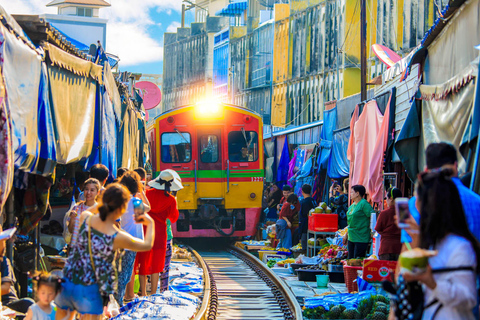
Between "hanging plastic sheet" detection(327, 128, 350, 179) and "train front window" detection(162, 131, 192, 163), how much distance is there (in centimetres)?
342

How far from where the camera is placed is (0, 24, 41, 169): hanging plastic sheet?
5156 mm

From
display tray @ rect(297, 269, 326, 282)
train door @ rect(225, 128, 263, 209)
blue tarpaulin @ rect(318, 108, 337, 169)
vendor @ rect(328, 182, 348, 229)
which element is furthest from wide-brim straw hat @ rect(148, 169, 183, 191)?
blue tarpaulin @ rect(318, 108, 337, 169)

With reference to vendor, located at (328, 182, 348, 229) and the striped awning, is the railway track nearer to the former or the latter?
vendor, located at (328, 182, 348, 229)

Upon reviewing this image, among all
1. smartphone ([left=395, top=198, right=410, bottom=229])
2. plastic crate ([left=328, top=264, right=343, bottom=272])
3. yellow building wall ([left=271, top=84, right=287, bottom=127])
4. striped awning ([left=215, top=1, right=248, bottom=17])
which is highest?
striped awning ([left=215, top=1, right=248, bottom=17])

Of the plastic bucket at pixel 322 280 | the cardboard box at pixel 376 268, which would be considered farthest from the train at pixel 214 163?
the cardboard box at pixel 376 268

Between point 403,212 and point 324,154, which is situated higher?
point 324,154

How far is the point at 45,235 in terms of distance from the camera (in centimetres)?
846

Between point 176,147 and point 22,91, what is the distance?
34.3 feet

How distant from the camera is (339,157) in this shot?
15.9 m

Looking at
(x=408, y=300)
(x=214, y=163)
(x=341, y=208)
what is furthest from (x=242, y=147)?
(x=408, y=300)

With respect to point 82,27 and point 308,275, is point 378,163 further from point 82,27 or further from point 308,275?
point 82,27

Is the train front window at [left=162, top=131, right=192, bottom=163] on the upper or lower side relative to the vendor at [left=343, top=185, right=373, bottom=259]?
upper

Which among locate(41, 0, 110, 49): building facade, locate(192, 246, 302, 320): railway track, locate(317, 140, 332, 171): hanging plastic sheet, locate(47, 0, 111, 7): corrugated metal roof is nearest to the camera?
locate(192, 246, 302, 320): railway track

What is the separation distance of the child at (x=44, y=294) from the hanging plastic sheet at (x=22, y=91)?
105 centimetres
